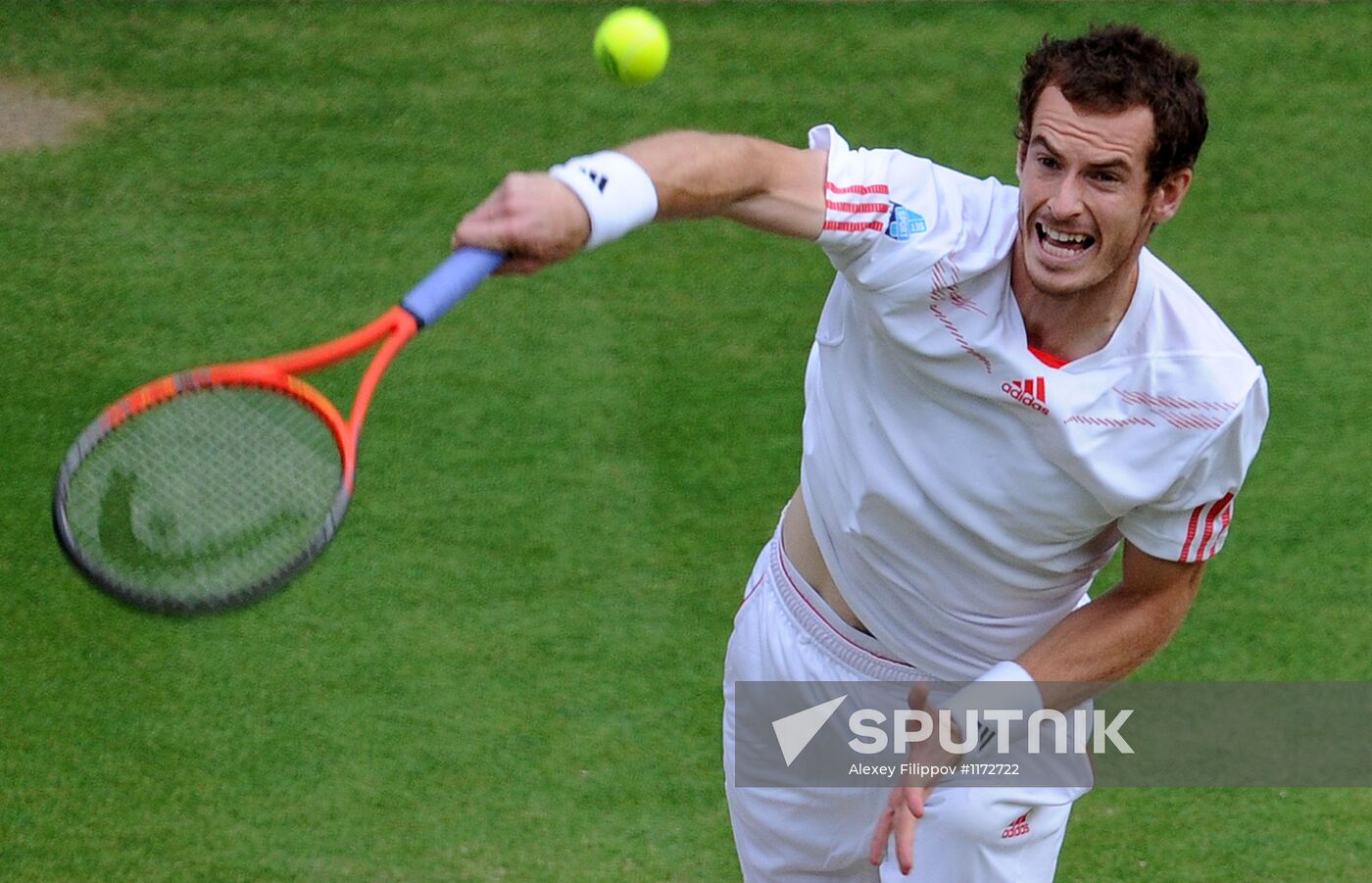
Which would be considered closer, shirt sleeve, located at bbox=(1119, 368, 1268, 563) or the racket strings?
shirt sleeve, located at bbox=(1119, 368, 1268, 563)

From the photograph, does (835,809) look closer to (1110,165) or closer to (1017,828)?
(1017,828)

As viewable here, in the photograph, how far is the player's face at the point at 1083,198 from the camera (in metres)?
3.15

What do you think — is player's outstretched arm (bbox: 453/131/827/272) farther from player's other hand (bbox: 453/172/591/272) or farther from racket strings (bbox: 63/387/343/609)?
racket strings (bbox: 63/387/343/609)

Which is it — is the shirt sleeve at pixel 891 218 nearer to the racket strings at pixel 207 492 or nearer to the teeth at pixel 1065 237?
the teeth at pixel 1065 237

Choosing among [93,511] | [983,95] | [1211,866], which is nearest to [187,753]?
[93,511]

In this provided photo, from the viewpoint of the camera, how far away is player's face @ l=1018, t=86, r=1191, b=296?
315 cm

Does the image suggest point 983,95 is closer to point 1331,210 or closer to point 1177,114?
point 1331,210

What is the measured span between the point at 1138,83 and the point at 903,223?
51 centimetres

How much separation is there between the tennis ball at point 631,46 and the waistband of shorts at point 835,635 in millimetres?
2730

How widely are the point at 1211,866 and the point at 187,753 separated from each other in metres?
2.61

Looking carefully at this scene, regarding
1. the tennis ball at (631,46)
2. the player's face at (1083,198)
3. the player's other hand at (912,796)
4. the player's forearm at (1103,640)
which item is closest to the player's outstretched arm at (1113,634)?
the player's forearm at (1103,640)

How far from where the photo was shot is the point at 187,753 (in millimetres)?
4746

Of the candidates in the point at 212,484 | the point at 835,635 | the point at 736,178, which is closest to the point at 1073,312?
the point at 736,178

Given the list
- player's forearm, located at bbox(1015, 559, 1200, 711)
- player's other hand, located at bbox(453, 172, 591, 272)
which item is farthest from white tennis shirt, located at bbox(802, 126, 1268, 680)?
player's other hand, located at bbox(453, 172, 591, 272)
